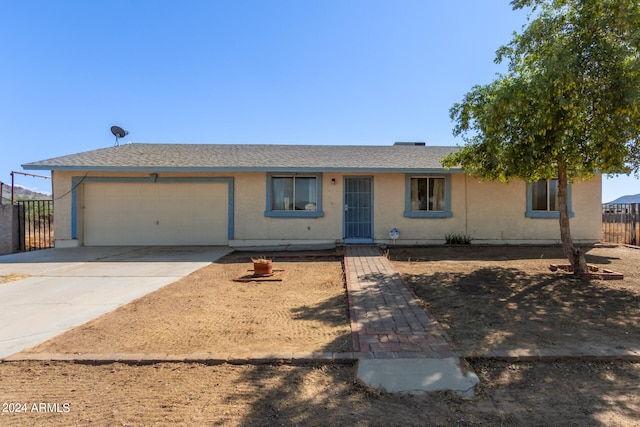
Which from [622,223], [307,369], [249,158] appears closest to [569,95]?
[307,369]

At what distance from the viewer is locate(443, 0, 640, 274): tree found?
5914 millimetres

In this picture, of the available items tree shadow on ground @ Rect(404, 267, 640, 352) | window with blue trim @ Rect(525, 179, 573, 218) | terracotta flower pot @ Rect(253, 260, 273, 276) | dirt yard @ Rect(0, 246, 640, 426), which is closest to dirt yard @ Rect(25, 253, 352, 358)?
dirt yard @ Rect(0, 246, 640, 426)

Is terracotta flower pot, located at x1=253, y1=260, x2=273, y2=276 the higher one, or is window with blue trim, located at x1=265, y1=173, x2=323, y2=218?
window with blue trim, located at x1=265, y1=173, x2=323, y2=218

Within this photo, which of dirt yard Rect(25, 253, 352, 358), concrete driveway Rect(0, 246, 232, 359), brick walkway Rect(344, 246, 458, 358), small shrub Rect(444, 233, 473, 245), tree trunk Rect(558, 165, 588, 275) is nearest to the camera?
brick walkway Rect(344, 246, 458, 358)

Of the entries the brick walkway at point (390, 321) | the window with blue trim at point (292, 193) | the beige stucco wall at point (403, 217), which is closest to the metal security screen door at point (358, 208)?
the beige stucco wall at point (403, 217)

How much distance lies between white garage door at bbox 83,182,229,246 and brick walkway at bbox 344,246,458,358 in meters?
6.93

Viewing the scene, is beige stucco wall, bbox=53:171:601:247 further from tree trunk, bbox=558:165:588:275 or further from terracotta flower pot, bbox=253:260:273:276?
Answer: tree trunk, bbox=558:165:588:275

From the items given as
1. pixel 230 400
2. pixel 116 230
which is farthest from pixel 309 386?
pixel 116 230

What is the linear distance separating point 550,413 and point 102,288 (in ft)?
24.4

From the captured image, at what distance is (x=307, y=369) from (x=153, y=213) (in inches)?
444

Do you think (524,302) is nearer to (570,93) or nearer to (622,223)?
(570,93)

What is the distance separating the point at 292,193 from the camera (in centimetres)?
1273

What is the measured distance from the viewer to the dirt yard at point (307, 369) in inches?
110

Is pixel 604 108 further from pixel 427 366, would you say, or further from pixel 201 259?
pixel 201 259
